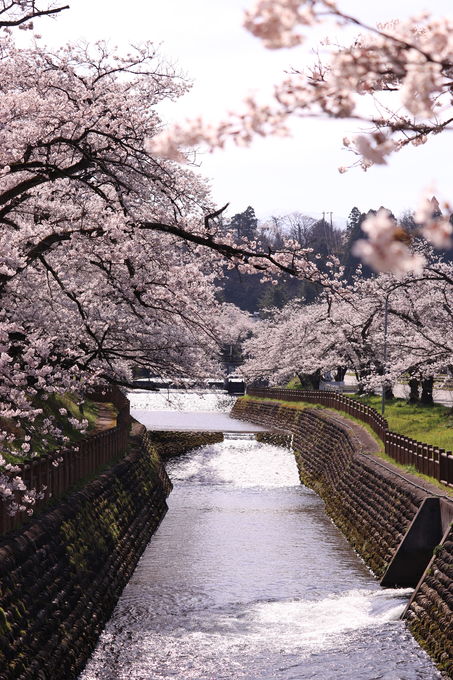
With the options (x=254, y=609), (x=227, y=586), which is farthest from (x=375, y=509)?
(x=254, y=609)

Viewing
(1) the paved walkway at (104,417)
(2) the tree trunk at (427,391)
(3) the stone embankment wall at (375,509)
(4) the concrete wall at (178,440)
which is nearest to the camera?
(3) the stone embankment wall at (375,509)

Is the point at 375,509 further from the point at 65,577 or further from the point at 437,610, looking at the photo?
the point at 65,577

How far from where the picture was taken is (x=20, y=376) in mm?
13352

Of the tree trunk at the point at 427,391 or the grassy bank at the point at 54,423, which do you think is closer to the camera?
the grassy bank at the point at 54,423

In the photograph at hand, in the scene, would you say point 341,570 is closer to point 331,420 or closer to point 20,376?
point 20,376

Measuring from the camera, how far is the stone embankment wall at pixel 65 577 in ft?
40.0

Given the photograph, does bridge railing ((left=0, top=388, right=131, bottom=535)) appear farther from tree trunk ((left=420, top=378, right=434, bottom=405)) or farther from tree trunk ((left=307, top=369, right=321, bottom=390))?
tree trunk ((left=307, top=369, right=321, bottom=390))

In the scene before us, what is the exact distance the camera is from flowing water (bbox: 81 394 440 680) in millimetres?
15242

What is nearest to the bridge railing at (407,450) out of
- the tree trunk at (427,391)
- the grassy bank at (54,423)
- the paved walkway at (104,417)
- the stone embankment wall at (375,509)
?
the stone embankment wall at (375,509)

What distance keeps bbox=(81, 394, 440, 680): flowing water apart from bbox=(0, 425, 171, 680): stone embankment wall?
0.59m

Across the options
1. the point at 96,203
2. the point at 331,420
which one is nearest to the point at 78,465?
the point at 96,203

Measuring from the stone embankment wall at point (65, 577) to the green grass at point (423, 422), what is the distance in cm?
1118

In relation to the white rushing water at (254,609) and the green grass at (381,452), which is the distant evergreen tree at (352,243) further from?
the white rushing water at (254,609)

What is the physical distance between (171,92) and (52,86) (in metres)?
4.39
